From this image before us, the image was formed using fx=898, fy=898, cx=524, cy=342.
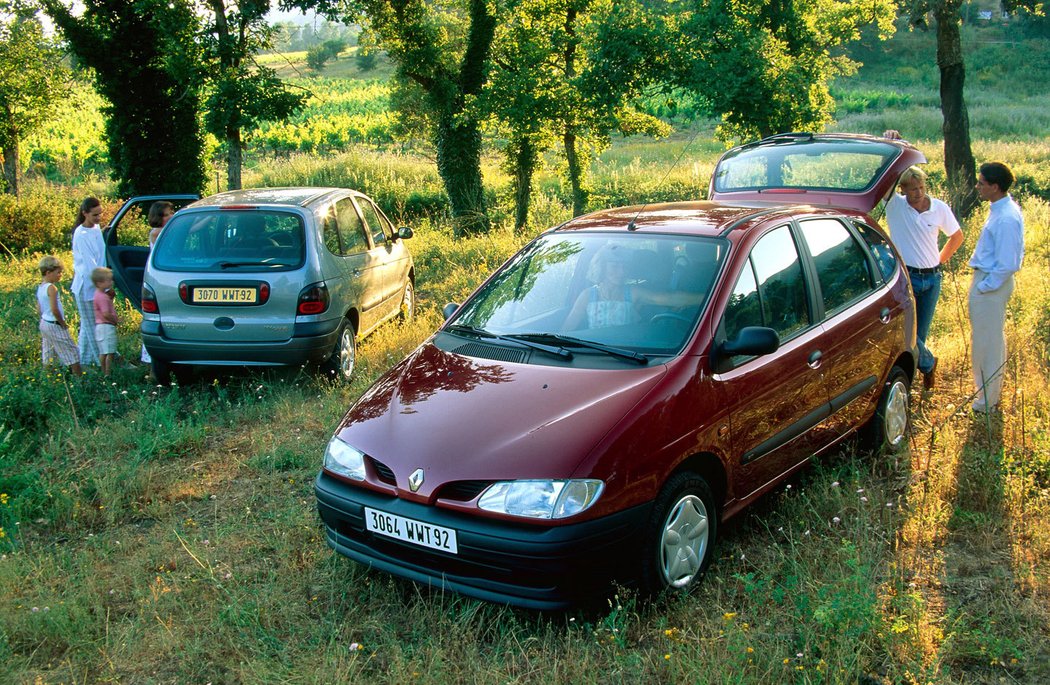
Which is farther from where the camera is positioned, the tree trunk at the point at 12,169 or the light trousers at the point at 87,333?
the tree trunk at the point at 12,169

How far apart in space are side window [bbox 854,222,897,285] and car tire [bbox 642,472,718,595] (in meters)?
2.53

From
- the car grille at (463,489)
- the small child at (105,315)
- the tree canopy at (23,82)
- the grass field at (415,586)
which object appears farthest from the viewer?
the tree canopy at (23,82)

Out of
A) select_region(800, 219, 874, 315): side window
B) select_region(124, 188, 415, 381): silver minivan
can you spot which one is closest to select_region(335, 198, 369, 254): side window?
select_region(124, 188, 415, 381): silver minivan

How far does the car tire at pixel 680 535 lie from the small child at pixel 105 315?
6744mm

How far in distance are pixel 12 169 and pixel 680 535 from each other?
2529 cm

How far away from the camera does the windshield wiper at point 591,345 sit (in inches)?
173

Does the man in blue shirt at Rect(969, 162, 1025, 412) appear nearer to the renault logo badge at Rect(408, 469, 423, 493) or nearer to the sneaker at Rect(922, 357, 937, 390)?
the sneaker at Rect(922, 357, 937, 390)

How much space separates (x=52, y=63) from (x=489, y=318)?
24.0 metres

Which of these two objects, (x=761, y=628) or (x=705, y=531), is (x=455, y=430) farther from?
(x=761, y=628)

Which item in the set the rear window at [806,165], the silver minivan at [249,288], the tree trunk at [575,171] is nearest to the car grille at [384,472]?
the silver minivan at [249,288]

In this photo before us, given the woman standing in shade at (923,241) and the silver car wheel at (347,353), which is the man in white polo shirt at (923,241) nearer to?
the woman standing in shade at (923,241)

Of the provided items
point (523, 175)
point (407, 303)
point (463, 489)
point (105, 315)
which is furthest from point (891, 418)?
point (523, 175)

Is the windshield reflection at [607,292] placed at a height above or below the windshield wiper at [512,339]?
above

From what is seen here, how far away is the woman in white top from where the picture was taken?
9.28 m
